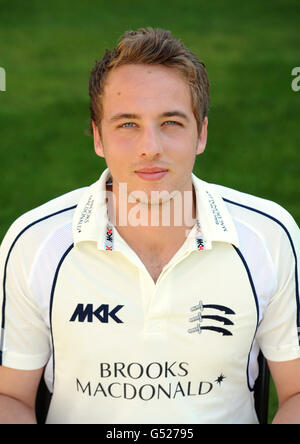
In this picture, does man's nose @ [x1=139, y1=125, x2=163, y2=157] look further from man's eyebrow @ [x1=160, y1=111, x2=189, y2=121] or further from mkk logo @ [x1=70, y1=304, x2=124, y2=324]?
mkk logo @ [x1=70, y1=304, x2=124, y2=324]

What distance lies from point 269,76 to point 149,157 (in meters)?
5.55

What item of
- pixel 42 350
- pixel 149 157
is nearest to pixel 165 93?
pixel 149 157

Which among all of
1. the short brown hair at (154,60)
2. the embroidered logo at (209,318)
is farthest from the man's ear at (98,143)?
the embroidered logo at (209,318)

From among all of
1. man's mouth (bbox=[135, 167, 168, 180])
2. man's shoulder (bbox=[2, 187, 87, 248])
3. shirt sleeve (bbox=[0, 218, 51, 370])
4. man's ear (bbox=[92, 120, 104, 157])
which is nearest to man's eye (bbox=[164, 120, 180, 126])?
man's mouth (bbox=[135, 167, 168, 180])

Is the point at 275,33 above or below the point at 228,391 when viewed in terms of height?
above

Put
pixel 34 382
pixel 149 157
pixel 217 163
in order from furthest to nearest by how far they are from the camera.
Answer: pixel 217 163
pixel 34 382
pixel 149 157

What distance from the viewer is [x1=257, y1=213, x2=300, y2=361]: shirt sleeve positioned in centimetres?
204

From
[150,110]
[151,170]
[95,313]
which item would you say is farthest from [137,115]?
[95,313]

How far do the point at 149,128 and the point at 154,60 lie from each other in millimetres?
201

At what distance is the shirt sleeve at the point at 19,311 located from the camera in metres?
2.03

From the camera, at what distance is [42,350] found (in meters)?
2.09

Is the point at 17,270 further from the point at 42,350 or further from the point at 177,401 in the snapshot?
the point at 177,401

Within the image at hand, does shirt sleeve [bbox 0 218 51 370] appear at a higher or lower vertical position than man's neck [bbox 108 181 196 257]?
lower

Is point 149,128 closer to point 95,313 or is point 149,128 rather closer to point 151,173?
point 151,173
